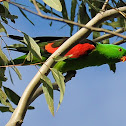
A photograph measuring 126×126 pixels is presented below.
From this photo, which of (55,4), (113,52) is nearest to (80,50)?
(113,52)

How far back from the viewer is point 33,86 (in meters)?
1.30

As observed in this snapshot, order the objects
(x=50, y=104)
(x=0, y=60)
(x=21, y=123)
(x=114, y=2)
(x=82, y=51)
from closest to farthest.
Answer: (x=21, y=123)
(x=50, y=104)
(x=0, y=60)
(x=82, y=51)
(x=114, y=2)

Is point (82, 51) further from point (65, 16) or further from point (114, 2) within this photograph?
point (114, 2)

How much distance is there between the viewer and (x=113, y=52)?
2.20 meters

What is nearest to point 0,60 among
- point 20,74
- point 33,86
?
point 20,74

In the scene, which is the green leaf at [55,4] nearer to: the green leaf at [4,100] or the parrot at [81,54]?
the green leaf at [4,100]

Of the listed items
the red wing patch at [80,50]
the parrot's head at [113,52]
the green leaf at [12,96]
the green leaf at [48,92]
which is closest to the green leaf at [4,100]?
the green leaf at [12,96]

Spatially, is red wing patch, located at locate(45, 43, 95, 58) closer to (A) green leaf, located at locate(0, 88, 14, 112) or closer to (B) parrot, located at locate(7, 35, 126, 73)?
(B) parrot, located at locate(7, 35, 126, 73)

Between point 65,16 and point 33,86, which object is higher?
point 65,16

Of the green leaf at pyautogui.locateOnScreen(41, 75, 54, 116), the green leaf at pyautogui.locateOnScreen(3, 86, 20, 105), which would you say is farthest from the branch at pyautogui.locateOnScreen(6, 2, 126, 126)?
the green leaf at pyautogui.locateOnScreen(3, 86, 20, 105)

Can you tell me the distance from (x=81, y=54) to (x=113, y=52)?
0.25m

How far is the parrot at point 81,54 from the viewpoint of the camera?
205 cm

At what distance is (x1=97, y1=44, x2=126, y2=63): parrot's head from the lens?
2.19 meters

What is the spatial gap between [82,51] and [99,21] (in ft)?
2.55
